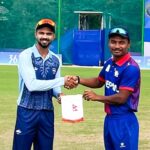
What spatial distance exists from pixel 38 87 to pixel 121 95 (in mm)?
840

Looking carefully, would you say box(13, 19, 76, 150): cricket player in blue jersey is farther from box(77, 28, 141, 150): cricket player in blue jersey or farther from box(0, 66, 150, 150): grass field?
box(0, 66, 150, 150): grass field

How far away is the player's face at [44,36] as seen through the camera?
5684 mm

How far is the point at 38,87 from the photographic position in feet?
18.3

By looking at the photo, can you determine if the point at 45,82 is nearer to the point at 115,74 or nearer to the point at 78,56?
the point at 115,74

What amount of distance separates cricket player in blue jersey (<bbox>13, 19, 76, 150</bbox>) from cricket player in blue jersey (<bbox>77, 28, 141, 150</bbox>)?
49cm

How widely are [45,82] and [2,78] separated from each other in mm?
16170

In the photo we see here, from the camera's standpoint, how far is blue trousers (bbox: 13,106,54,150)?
578cm

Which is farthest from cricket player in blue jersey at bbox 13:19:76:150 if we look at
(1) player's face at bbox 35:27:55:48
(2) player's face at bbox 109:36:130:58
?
(2) player's face at bbox 109:36:130:58

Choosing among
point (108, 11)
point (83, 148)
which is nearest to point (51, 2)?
point (108, 11)

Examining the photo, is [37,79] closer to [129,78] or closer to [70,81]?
[70,81]

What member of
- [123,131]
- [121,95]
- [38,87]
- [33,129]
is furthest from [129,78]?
[33,129]

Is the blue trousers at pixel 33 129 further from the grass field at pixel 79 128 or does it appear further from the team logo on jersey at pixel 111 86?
the grass field at pixel 79 128

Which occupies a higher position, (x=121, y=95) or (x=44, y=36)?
(x=44, y=36)

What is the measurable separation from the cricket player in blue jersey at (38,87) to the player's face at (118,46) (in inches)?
25.7
